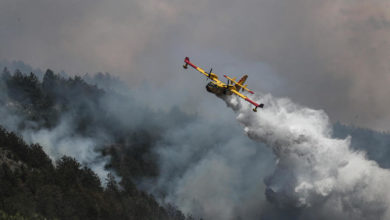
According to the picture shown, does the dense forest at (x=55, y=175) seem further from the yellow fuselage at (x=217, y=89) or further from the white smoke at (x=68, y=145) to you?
the yellow fuselage at (x=217, y=89)

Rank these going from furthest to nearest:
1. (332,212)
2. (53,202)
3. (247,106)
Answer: (332,212), (247,106), (53,202)

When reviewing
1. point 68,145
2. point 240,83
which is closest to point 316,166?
point 240,83

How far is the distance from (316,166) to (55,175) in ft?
168

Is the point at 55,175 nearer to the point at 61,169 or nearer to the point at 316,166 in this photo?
the point at 61,169

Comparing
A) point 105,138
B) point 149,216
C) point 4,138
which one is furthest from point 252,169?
point 4,138

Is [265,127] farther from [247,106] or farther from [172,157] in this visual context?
[172,157]

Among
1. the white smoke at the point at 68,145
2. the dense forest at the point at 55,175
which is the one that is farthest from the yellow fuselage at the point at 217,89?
the white smoke at the point at 68,145

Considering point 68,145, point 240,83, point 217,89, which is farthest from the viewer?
point 68,145

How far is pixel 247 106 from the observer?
112125 mm

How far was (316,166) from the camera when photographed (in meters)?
114

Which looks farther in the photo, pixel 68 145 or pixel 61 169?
pixel 68 145

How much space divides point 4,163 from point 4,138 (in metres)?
11.9

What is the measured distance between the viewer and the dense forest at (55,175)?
104375 mm

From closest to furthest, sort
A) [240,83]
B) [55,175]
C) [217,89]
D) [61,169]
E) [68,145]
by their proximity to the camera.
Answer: [217,89] < [240,83] < [55,175] < [61,169] < [68,145]
